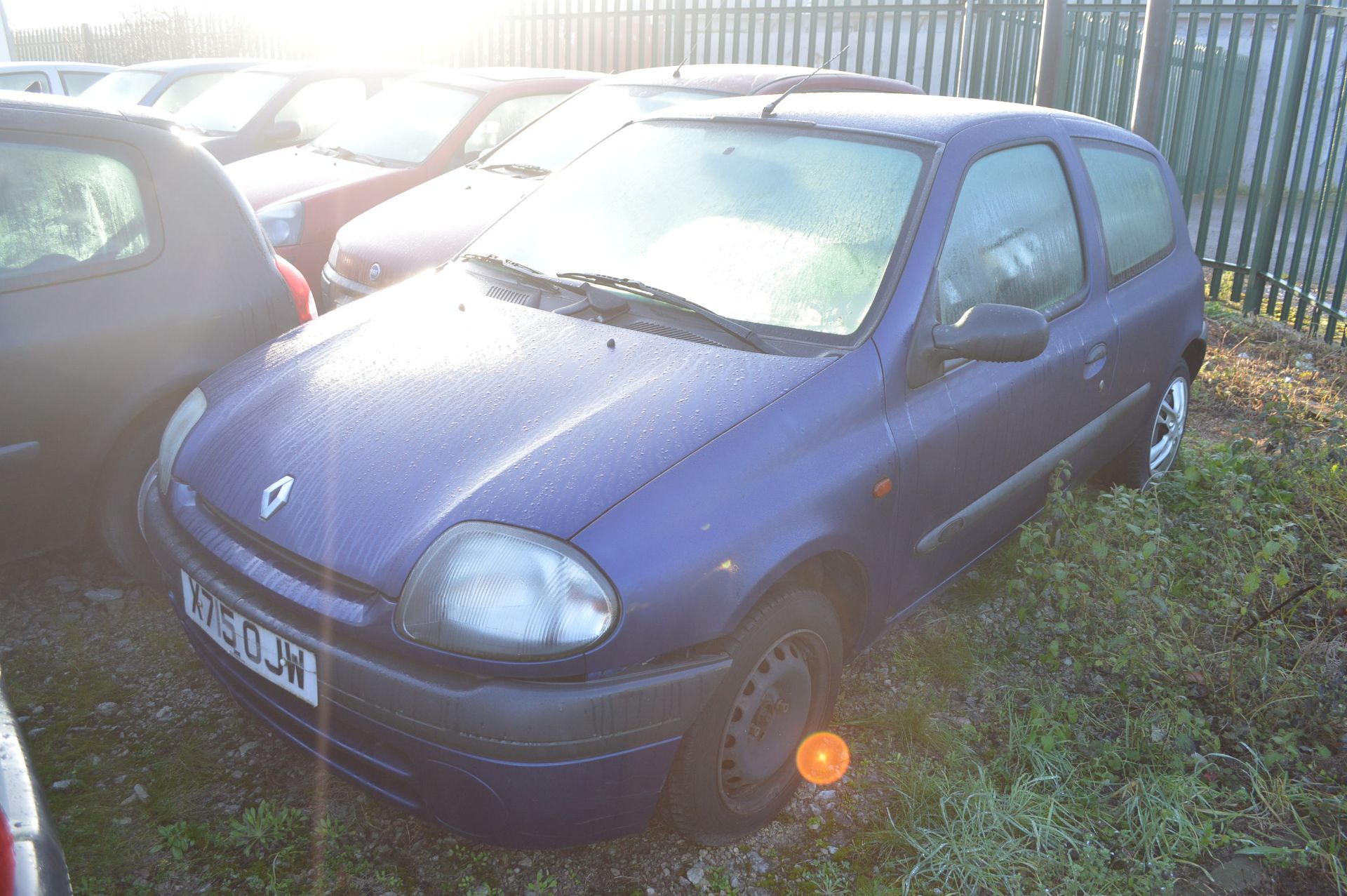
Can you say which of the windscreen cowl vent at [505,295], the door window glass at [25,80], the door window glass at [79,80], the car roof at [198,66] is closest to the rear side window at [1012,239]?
the windscreen cowl vent at [505,295]

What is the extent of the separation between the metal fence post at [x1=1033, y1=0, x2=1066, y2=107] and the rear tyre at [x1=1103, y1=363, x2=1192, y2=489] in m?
3.50

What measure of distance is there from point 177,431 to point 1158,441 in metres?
3.64

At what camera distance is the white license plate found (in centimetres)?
222

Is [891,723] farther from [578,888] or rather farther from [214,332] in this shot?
[214,332]

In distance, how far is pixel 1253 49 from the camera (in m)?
7.26

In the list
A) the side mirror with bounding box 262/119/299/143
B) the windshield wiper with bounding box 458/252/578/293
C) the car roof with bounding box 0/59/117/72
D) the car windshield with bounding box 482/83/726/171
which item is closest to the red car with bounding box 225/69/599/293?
the side mirror with bounding box 262/119/299/143

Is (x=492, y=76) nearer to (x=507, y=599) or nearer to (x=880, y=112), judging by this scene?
(x=880, y=112)

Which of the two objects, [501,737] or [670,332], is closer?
[501,737]

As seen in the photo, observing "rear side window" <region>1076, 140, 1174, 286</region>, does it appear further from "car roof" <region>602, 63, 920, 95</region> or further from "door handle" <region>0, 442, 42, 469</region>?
"door handle" <region>0, 442, 42, 469</region>

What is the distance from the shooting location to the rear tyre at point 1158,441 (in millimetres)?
4172

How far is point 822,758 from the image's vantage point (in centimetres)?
277

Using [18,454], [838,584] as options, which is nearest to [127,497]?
[18,454]

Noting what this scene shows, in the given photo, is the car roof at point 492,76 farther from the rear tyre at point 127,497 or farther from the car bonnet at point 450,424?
the car bonnet at point 450,424

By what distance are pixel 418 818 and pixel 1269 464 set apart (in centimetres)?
351
